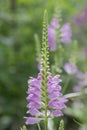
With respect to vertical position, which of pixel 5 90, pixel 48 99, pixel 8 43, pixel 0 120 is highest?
pixel 8 43

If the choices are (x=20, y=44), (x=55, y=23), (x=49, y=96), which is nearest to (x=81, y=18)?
(x=20, y=44)

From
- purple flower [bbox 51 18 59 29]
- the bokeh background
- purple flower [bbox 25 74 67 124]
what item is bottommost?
purple flower [bbox 25 74 67 124]

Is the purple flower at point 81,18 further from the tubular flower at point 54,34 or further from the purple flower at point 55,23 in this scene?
the purple flower at point 55,23

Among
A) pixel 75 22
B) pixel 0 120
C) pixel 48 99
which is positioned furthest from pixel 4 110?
pixel 48 99

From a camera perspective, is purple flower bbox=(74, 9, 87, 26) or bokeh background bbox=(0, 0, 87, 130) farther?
purple flower bbox=(74, 9, 87, 26)

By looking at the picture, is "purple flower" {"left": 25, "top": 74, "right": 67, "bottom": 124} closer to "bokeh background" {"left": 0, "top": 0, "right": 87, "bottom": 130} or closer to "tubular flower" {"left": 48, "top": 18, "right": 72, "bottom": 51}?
"tubular flower" {"left": 48, "top": 18, "right": 72, "bottom": 51}

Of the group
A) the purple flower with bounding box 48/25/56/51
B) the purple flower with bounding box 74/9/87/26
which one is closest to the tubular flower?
the purple flower with bounding box 48/25/56/51

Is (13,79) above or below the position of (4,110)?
above

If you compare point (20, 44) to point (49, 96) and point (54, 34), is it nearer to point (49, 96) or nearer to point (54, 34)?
point (54, 34)

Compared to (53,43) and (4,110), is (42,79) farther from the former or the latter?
(4,110)
